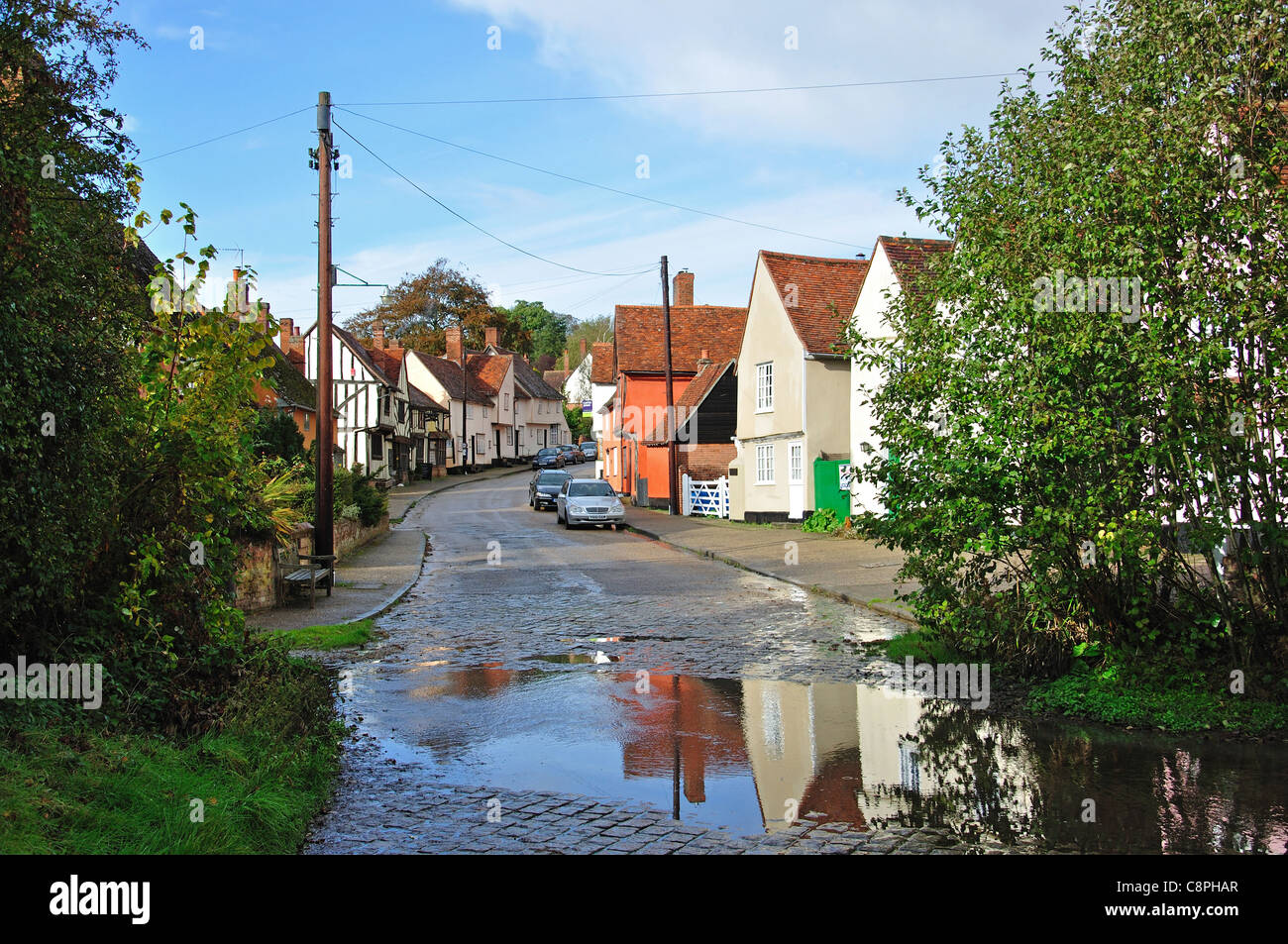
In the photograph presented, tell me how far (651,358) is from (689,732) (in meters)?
40.2

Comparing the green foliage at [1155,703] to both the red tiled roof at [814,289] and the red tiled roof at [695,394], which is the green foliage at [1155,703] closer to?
the red tiled roof at [814,289]

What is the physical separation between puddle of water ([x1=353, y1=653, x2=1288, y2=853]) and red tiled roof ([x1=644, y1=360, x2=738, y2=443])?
98.9 ft

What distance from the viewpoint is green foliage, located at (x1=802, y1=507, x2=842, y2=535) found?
28081 millimetres

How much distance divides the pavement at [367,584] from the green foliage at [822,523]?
36.4 feet

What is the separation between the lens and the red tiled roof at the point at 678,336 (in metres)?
46.8

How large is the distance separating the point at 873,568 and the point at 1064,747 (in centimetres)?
1164

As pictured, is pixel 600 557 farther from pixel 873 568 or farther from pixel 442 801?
pixel 442 801

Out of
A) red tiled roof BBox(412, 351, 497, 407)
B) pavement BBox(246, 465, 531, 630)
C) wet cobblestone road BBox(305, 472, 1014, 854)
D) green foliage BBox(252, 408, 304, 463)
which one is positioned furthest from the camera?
red tiled roof BBox(412, 351, 497, 407)

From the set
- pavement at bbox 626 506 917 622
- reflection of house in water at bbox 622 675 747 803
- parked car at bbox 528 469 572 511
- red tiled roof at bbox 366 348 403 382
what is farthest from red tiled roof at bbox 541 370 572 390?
reflection of house in water at bbox 622 675 747 803

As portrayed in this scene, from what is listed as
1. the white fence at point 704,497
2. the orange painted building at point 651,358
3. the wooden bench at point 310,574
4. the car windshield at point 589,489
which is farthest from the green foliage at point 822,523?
the wooden bench at point 310,574

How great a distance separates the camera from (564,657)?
11.1 m

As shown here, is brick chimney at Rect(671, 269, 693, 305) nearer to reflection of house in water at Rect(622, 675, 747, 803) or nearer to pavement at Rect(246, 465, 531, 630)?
pavement at Rect(246, 465, 531, 630)

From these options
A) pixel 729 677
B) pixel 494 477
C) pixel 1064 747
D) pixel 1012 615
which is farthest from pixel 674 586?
pixel 494 477
